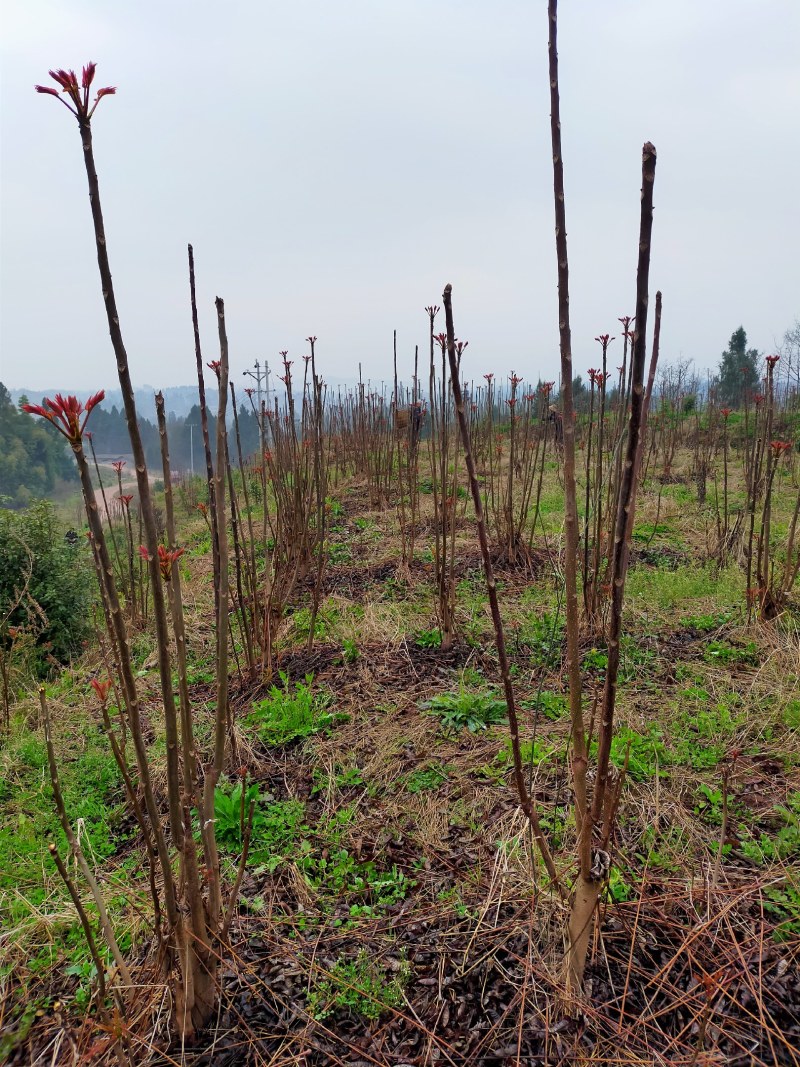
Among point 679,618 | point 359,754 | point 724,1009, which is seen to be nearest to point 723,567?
point 679,618

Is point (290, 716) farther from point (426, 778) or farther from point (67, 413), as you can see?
point (67, 413)

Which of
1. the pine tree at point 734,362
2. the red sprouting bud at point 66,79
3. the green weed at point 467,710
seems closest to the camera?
the red sprouting bud at point 66,79

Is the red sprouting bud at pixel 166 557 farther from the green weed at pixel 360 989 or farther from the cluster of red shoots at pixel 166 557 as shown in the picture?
the green weed at pixel 360 989

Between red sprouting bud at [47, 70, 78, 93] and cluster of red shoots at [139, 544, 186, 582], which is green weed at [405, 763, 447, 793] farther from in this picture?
red sprouting bud at [47, 70, 78, 93]

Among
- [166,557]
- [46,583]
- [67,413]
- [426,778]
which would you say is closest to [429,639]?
[426,778]

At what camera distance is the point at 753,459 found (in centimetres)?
382

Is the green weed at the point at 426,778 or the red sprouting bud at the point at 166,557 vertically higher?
the red sprouting bud at the point at 166,557

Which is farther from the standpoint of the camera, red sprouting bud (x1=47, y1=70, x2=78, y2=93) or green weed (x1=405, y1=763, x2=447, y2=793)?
green weed (x1=405, y1=763, x2=447, y2=793)

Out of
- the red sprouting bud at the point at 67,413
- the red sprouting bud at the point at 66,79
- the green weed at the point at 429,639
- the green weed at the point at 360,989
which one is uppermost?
the red sprouting bud at the point at 66,79

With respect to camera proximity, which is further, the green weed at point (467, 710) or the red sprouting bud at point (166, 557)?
the green weed at point (467, 710)

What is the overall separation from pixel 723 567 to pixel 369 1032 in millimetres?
4608

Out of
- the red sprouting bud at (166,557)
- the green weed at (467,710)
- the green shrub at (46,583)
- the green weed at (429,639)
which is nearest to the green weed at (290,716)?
the green weed at (467,710)

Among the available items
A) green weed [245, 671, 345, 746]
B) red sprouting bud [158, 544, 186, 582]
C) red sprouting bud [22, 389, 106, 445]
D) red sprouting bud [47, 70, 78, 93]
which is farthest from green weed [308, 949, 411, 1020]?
red sprouting bud [47, 70, 78, 93]

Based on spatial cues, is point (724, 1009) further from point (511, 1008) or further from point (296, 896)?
point (296, 896)
